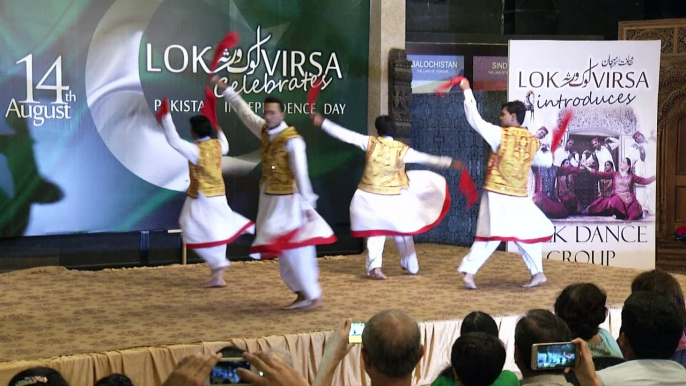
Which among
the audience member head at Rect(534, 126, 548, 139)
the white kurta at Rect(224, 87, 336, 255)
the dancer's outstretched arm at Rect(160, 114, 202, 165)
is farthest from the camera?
the audience member head at Rect(534, 126, 548, 139)

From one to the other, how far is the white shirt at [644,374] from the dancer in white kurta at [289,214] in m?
3.32

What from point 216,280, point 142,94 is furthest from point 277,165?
point 142,94

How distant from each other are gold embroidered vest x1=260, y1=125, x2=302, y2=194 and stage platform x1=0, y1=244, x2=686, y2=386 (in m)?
0.74

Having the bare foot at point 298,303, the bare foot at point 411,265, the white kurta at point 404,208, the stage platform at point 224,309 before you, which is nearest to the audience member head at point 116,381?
the stage platform at point 224,309

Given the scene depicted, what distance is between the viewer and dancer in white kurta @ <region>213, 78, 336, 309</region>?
602 cm

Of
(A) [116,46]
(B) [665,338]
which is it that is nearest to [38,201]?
(A) [116,46]

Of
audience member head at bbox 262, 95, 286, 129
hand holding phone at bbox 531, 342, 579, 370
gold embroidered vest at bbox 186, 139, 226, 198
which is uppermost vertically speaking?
audience member head at bbox 262, 95, 286, 129

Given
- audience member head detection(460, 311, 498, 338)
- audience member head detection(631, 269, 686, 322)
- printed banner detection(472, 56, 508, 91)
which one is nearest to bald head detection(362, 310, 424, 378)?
audience member head detection(460, 311, 498, 338)

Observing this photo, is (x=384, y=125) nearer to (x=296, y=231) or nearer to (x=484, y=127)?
(x=484, y=127)

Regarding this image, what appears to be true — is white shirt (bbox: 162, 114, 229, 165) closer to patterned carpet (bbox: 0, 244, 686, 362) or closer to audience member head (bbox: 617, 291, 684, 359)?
patterned carpet (bbox: 0, 244, 686, 362)

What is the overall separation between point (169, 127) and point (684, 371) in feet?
15.2

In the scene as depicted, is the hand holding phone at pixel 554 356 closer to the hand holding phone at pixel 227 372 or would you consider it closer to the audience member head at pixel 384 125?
the hand holding phone at pixel 227 372

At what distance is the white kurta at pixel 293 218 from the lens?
235 inches

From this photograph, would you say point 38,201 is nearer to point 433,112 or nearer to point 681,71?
point 433,112
